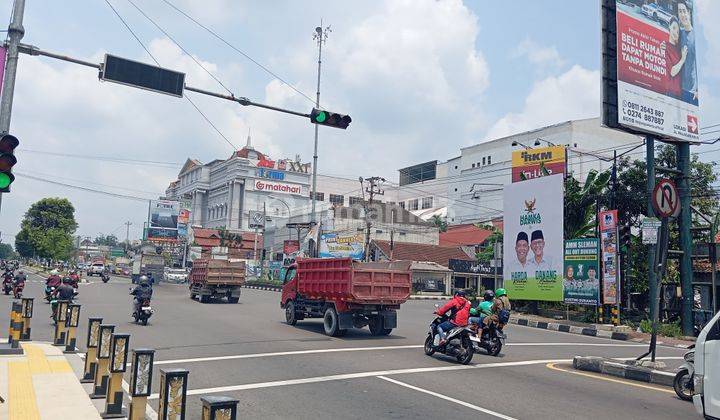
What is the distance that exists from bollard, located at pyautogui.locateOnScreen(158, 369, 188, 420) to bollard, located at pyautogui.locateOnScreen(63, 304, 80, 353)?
750cm

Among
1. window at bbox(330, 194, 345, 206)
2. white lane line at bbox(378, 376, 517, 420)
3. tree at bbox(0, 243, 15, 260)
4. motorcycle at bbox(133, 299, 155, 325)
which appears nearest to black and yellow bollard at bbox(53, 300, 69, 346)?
motorcycle at bbox(133, 299, 155, 325)

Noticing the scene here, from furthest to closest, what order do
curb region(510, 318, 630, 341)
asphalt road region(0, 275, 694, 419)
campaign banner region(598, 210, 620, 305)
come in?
campaign banner region(598, 210, 620, 305), curb region(510, 318, 630, 341), asphalt road region(0, 275, 694, 419)

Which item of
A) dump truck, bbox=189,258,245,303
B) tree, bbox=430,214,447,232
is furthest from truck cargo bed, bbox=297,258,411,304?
tree, bbox=430,214,447,232

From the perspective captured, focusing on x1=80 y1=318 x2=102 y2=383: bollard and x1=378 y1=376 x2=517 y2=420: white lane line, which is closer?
x1=378 y1=376 x2=517 y2=420: white lane line

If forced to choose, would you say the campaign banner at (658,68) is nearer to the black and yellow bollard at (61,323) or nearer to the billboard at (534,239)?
the billboard at (534,239)

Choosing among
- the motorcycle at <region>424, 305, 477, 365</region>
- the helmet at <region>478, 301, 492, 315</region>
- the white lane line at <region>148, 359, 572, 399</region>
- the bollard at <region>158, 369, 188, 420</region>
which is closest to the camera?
the bollard at <region>158, 369, 188, 420</region>

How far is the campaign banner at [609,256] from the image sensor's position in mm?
21578

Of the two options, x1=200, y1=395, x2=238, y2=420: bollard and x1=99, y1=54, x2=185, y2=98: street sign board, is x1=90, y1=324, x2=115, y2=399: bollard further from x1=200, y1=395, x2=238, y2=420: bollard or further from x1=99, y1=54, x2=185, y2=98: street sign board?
x1=99, y1=54, x2=185, y2=98: street sign board

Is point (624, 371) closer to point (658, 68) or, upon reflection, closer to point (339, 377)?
point (339, 377)

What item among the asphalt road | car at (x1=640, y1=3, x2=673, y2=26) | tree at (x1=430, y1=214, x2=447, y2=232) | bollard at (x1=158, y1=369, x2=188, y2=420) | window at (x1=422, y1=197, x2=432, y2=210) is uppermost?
window at (x1=422, y1=197, x2=432, y2=210)

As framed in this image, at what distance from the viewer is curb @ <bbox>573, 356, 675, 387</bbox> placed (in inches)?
402

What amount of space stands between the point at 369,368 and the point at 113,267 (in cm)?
8121

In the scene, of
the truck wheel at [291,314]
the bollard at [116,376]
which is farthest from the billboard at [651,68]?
the bollard at [116,376]

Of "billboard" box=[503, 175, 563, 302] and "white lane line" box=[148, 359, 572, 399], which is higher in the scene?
"billboard" box=[503, 175, 563, 302]
